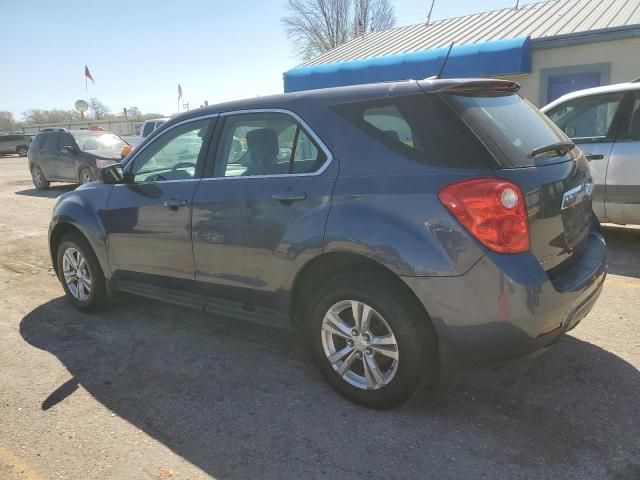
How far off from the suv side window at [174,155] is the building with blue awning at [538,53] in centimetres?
916

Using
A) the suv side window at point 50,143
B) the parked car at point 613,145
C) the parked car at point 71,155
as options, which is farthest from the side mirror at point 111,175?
the suv side window at point 50,143

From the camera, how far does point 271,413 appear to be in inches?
115

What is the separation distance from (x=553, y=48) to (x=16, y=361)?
12880 mm

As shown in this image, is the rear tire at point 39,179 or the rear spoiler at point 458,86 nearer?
the rear spoiler at point 458,86

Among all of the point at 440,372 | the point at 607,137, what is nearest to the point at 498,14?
the point at 607,137

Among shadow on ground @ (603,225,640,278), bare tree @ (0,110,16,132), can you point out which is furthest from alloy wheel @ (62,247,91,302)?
bare tree @ (0,110,16,132)

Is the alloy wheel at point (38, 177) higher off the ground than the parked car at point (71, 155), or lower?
lower

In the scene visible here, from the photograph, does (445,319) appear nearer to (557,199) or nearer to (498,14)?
(557,199)

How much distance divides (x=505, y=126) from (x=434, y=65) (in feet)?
36.4

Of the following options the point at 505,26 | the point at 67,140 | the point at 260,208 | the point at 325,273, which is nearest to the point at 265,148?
the point at 260,208

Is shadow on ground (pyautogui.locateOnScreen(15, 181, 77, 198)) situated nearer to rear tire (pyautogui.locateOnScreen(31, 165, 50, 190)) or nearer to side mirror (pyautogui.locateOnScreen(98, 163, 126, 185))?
rear tire (pyautogui.locateOnScreen(31, 165, 50, 190))

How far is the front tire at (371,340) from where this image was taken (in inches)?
104

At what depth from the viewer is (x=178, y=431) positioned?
2791 mm

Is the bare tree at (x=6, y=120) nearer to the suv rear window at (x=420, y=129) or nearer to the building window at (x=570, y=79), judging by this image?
the building window at (x=570, y=79)
